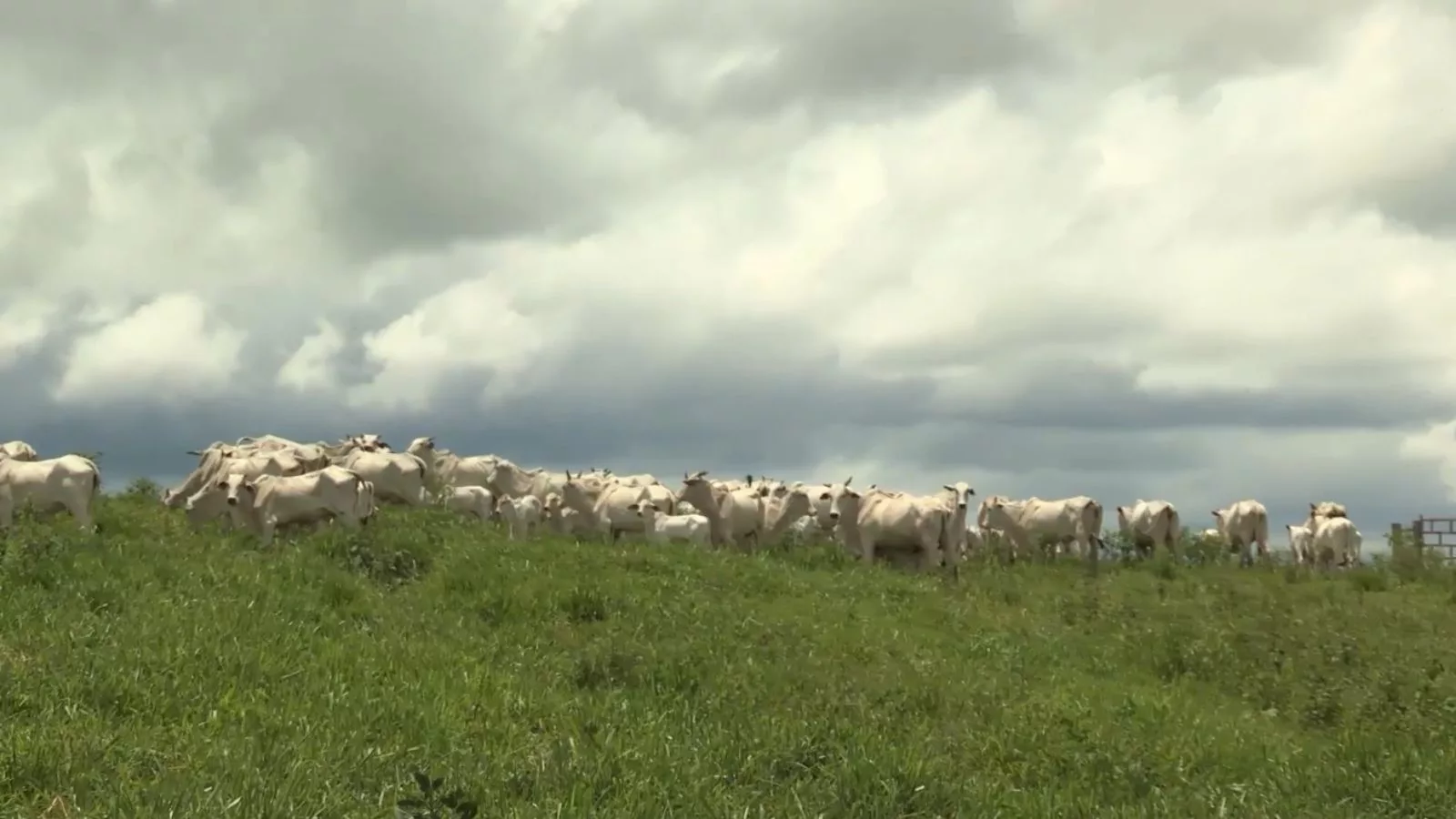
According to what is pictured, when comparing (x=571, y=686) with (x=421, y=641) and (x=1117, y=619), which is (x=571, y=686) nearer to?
(x=421, y=641)

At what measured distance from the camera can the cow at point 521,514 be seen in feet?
87.4

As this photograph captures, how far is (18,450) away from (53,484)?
6214 millimetres

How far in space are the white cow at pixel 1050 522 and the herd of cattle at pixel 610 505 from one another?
0.04m

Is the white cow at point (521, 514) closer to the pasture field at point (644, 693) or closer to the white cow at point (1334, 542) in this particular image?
the pasture field at point (644, 693)

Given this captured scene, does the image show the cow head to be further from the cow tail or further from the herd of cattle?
the cow tail

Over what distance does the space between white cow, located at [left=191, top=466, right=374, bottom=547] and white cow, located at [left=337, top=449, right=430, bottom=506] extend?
555 cm

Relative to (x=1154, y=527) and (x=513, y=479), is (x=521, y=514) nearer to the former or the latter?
(x=513, y=479)

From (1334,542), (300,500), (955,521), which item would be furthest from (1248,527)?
(300,500)

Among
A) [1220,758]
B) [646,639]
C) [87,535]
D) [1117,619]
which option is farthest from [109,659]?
[1117,619]

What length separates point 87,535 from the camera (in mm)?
16656

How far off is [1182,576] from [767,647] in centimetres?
1655

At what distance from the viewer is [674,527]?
26.2m

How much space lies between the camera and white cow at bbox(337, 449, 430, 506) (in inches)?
1120

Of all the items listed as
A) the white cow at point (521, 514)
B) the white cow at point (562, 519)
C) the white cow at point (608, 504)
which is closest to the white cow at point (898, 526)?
the white cow at point (608, 504)
